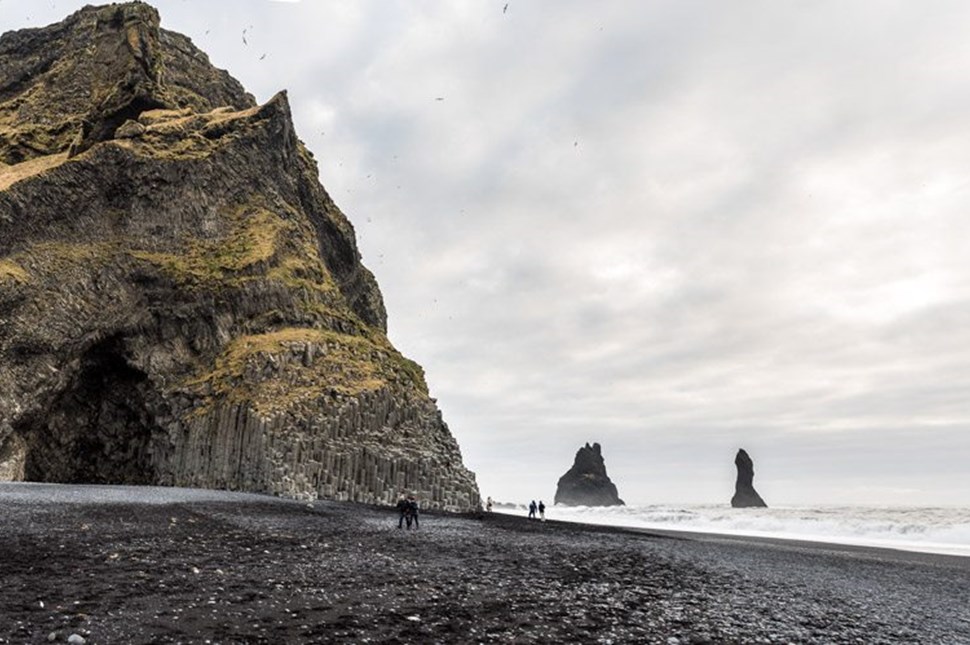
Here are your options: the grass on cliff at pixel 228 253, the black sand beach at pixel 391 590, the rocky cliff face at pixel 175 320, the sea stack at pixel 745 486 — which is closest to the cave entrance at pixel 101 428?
the rocky cliff face at pixel 175 320

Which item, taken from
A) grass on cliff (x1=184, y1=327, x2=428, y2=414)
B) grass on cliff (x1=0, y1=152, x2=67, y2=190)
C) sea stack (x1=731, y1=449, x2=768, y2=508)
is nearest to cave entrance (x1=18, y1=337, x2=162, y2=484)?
grass on cliff (x1=184, y1=327, x2=428, y2=414)

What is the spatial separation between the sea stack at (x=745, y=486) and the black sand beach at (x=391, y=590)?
175 metres

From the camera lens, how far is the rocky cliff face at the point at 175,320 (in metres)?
55.2

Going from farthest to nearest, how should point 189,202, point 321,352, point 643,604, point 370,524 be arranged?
point 189,202, point 321,352, point 370,524, point 643,604

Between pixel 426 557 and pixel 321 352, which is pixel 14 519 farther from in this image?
pixel 321 352

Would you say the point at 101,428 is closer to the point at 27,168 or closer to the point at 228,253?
the point at 228,253

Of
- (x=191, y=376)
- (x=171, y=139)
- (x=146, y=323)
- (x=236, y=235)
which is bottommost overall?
(x=191, y=376)

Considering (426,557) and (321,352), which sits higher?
(321,352)

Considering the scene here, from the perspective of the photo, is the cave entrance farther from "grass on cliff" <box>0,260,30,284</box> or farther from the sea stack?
the sea stack

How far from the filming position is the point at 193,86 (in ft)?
322

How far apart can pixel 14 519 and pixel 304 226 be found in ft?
216

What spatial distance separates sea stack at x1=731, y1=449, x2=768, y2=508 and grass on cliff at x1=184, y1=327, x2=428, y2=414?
156733 millimetres

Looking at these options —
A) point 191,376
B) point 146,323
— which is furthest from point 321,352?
point 146,323

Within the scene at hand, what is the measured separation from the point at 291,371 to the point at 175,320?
16748mm
